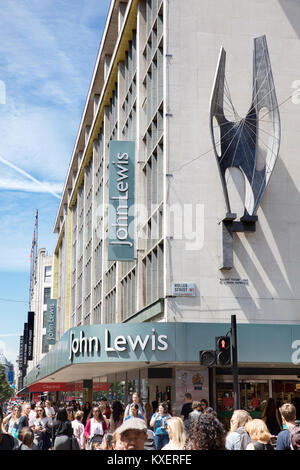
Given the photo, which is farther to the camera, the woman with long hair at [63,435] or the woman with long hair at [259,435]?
the woman with long hair at [63,435]

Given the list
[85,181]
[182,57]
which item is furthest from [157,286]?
[85,181]

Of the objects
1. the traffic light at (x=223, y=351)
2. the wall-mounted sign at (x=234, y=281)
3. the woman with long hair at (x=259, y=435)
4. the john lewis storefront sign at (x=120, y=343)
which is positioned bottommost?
the woman with long hair at (x=259, y=435)

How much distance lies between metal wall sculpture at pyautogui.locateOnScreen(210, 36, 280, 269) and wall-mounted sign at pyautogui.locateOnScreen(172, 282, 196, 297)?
1.43 metres

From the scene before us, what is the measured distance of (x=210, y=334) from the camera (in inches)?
889

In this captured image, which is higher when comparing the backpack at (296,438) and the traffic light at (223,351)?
the traffic light at (223,351)

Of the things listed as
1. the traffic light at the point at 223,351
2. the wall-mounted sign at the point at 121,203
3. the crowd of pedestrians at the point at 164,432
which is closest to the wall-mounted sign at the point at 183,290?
the wall-mounted sign at the point at 121,203

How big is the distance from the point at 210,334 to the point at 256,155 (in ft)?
23.8

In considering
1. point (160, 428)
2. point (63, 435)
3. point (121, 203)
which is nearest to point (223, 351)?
point (160, 428)

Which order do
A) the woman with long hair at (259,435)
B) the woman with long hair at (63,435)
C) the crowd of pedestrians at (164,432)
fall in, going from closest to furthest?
1. the crowd of pedestrians at (164,432)
2. the woman with long hair at (259,435)
3. the woman with long hair at (63,435)

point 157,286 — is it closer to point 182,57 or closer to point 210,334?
point 210,334

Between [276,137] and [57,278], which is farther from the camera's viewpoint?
[57,278]

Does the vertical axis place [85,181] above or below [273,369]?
above

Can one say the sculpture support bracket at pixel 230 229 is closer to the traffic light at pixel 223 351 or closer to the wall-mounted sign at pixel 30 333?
the traffic light at pixel 223 351

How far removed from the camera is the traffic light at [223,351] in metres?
16.2
